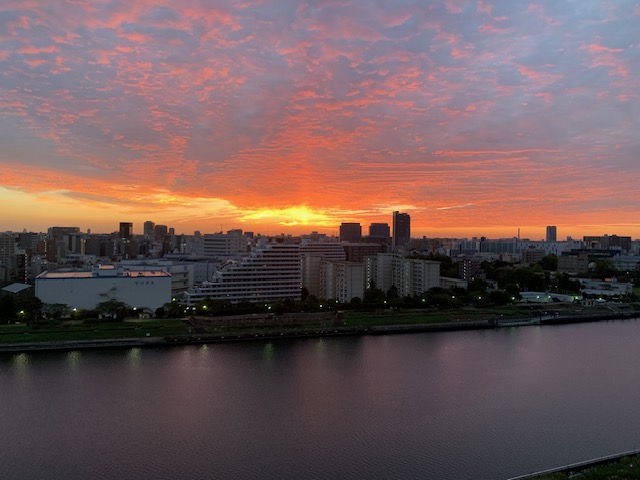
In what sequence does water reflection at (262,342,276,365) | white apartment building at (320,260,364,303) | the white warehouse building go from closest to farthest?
1. water reflection at (262,342,276,365)
2. the white warehouse building
3. white apartment building at (320,260,364,303)

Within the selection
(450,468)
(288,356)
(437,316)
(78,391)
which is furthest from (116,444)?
(437,316)

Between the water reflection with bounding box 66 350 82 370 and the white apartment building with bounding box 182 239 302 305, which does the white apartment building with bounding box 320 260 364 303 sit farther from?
the water reflection with bounding box 66 350 82 370

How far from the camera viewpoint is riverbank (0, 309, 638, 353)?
9.20 meters

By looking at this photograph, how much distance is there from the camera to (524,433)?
5.28 metres

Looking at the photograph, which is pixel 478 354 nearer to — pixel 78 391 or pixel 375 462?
pixel 375 462

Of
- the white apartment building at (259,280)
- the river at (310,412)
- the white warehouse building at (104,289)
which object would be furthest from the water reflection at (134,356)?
the white apartment building at (259,280)

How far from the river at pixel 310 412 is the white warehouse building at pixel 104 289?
300 centimetres

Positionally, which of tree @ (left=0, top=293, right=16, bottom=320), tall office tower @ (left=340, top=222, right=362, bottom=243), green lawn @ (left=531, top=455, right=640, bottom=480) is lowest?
green lawn @ (left=531, top=455, right=640, bottom=480)

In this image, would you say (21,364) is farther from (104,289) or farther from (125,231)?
(125,231)

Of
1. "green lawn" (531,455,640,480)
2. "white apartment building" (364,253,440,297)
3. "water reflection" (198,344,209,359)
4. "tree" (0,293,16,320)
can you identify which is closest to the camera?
"green lawn" (531,455,640,480)

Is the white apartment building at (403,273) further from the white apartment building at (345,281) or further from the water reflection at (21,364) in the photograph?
the water reflection at (21,364)

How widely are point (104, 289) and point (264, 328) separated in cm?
405

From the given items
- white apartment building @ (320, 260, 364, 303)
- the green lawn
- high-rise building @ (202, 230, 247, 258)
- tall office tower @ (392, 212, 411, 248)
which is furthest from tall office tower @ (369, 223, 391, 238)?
the green lawn

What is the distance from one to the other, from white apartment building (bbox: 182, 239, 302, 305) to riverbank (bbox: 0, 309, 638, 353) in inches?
71.2
